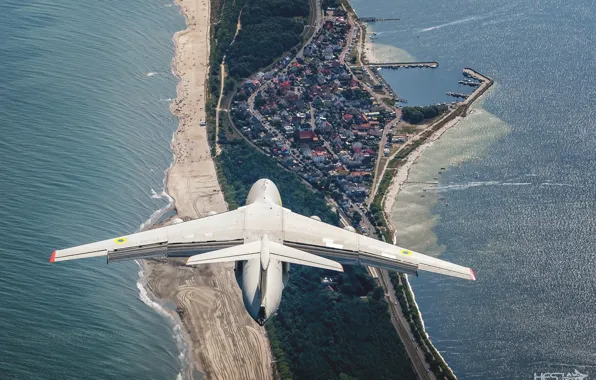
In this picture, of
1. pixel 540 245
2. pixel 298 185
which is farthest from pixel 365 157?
pixel 540 245

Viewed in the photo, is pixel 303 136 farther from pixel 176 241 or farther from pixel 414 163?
pixel 176 241

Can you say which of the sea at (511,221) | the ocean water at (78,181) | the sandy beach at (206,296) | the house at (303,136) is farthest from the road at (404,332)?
the house at (303,136)

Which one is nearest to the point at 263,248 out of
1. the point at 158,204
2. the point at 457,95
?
the point at 158,204

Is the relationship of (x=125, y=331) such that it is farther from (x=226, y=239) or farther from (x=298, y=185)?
(x=298, y=185)

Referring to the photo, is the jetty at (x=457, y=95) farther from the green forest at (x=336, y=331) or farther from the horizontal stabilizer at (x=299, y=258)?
the horizontal stabilizer at (x=299, y=258)

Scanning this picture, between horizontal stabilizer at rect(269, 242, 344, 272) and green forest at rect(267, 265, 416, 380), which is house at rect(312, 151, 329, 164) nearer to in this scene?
green forest at rect(267, 265, 416, 380)
